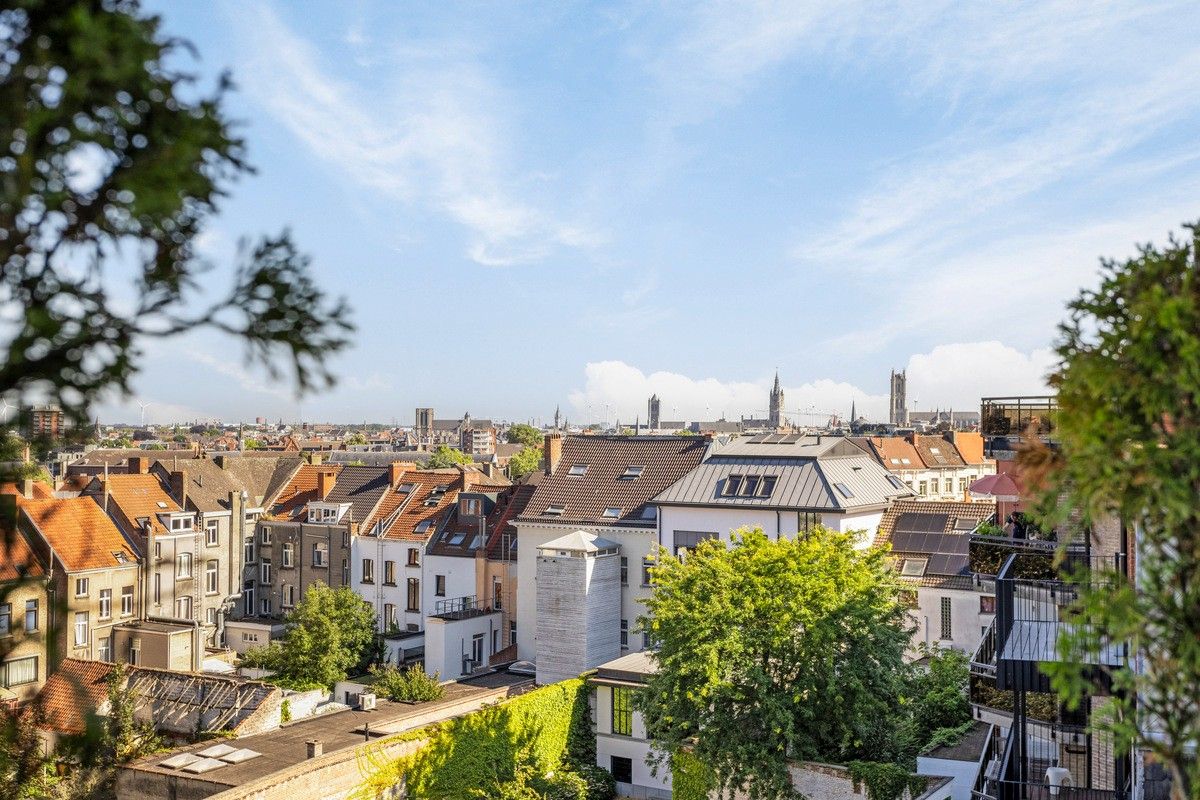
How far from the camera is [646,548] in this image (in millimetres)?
34094

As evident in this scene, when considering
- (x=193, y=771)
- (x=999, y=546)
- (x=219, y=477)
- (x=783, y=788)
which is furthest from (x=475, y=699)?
(x=219, y=477)

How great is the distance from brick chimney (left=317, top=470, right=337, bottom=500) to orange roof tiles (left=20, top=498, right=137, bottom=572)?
10.0 meters

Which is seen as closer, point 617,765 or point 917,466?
point 617,765

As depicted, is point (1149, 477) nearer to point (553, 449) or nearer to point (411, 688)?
point (411, 688)

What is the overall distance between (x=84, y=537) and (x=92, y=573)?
1567 millimetres

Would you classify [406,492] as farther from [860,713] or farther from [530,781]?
[860,713]

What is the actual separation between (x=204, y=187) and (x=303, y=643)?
33.8 meters

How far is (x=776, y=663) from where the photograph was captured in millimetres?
21625

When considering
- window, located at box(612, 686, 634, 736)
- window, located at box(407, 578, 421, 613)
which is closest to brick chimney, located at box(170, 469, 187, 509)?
window, located at box(407, 578, 421, 613)

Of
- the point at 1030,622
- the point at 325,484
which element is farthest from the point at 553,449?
the point at 1030,622

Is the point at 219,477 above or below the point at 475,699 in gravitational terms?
above

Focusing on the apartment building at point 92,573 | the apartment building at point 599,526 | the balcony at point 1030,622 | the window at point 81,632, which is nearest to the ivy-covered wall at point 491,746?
the apartment building at point 599,526

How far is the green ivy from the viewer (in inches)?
914

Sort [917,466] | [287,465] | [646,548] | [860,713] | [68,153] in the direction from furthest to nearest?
1. [917,466]
2. [287,465]
3. [646,548]
4. [860,713]
5. [68,153]
